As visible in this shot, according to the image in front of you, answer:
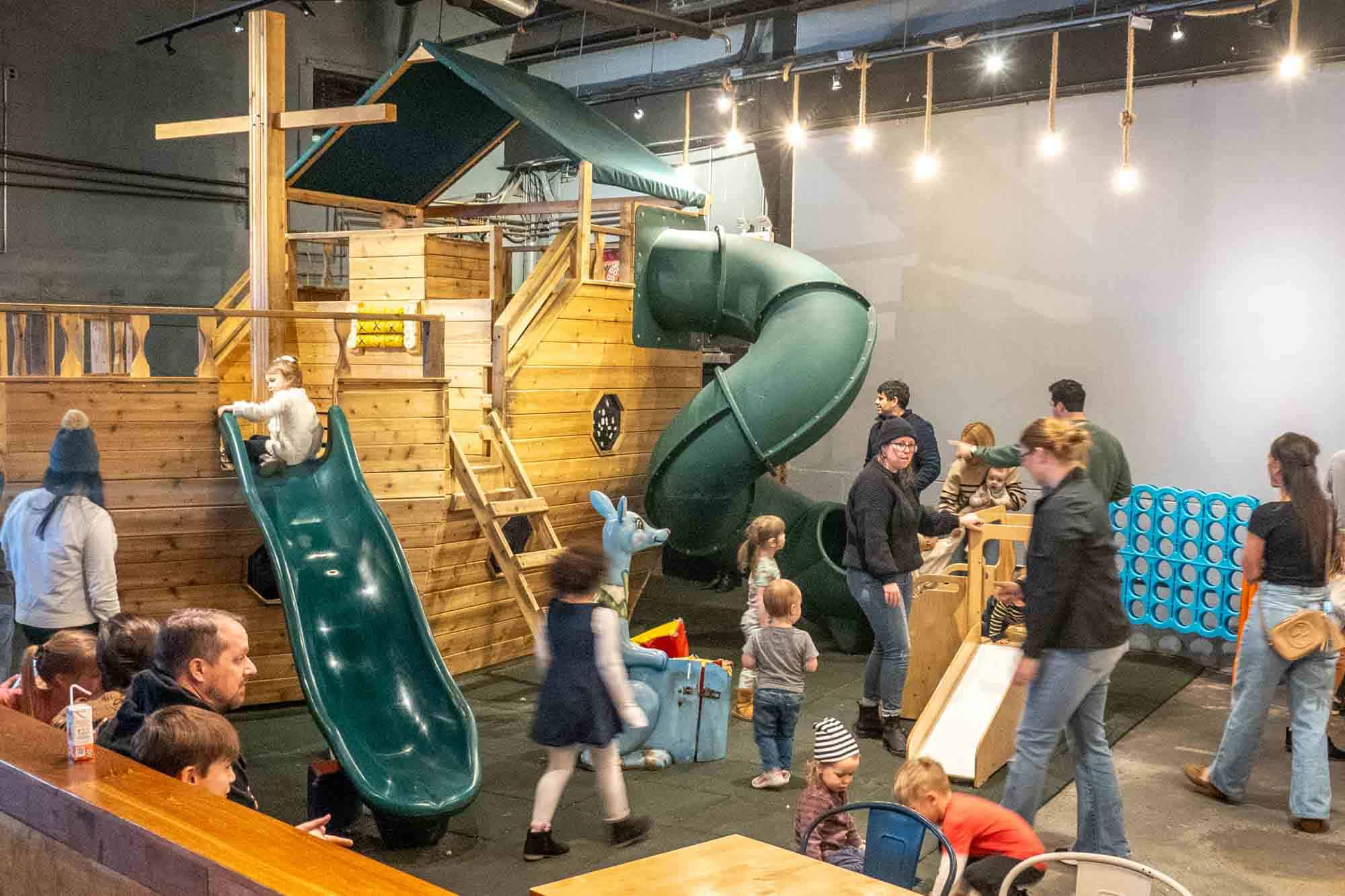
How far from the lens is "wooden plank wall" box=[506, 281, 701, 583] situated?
28.1ft

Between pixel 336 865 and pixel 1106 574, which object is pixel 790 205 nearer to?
pixel 1106 574

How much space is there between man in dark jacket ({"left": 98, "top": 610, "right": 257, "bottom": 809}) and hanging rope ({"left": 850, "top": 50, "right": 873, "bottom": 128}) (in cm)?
757

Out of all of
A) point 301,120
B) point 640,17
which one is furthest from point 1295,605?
point 640,17

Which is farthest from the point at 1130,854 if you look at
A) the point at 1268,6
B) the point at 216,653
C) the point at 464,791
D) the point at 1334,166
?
the point at 1268,6

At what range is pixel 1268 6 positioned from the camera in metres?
8.14

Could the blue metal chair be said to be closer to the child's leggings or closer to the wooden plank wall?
the child's leggings

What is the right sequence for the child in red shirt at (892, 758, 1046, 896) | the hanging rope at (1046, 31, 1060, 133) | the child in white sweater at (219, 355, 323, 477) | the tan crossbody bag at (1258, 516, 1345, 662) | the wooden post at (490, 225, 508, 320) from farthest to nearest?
the hanging rope at (1046, 31, 1060, 133), the wooden post at (490, 225, 508, 320), the child in white sweater at (219, 355, 323, 477), the tan crossbody bag at (1258, 516, 1345, 662), the child in red shirt at (892, 758, 1046, 896)

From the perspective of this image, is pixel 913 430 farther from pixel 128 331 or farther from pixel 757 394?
pixel 128 331

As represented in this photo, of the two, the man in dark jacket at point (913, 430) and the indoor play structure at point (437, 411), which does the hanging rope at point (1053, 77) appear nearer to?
the indoor play structure at point (437, 411)

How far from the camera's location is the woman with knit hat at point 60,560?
538 centimetres

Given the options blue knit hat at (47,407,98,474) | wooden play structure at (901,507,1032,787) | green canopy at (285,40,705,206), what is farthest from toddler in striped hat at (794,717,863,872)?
green canopy at (285,40,705,206)

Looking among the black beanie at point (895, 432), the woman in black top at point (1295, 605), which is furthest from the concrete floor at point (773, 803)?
the black beanie at point (895, 432)

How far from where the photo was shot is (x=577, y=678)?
4.88 m

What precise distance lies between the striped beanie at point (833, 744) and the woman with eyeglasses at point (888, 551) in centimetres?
184
